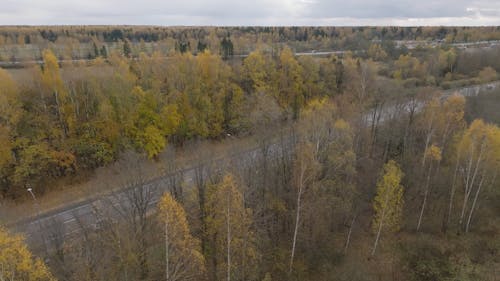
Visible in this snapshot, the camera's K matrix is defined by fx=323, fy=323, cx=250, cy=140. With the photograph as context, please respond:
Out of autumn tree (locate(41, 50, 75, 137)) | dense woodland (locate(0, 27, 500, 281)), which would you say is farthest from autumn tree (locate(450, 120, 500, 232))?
autumn tree (locate(41, 50, 75, 137))

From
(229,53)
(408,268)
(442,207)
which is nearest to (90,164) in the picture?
(408,268)

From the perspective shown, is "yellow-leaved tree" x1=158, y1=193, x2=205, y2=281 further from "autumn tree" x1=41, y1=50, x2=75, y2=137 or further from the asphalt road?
"autumn tree" x1=41, y1=50, x2=75, y2=137

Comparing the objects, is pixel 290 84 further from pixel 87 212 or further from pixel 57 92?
pixel 87 212

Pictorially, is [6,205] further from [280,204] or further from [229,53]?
[229,53]

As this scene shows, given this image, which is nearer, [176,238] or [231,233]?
[176,238]

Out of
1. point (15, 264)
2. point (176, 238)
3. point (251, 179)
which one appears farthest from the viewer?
point (251, 179)

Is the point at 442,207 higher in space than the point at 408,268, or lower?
higher

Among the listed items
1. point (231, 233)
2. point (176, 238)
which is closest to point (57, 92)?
point (176, 238)

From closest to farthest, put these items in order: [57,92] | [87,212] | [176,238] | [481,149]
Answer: [176,238] → [481,149] → [87,212] → [57,92]
